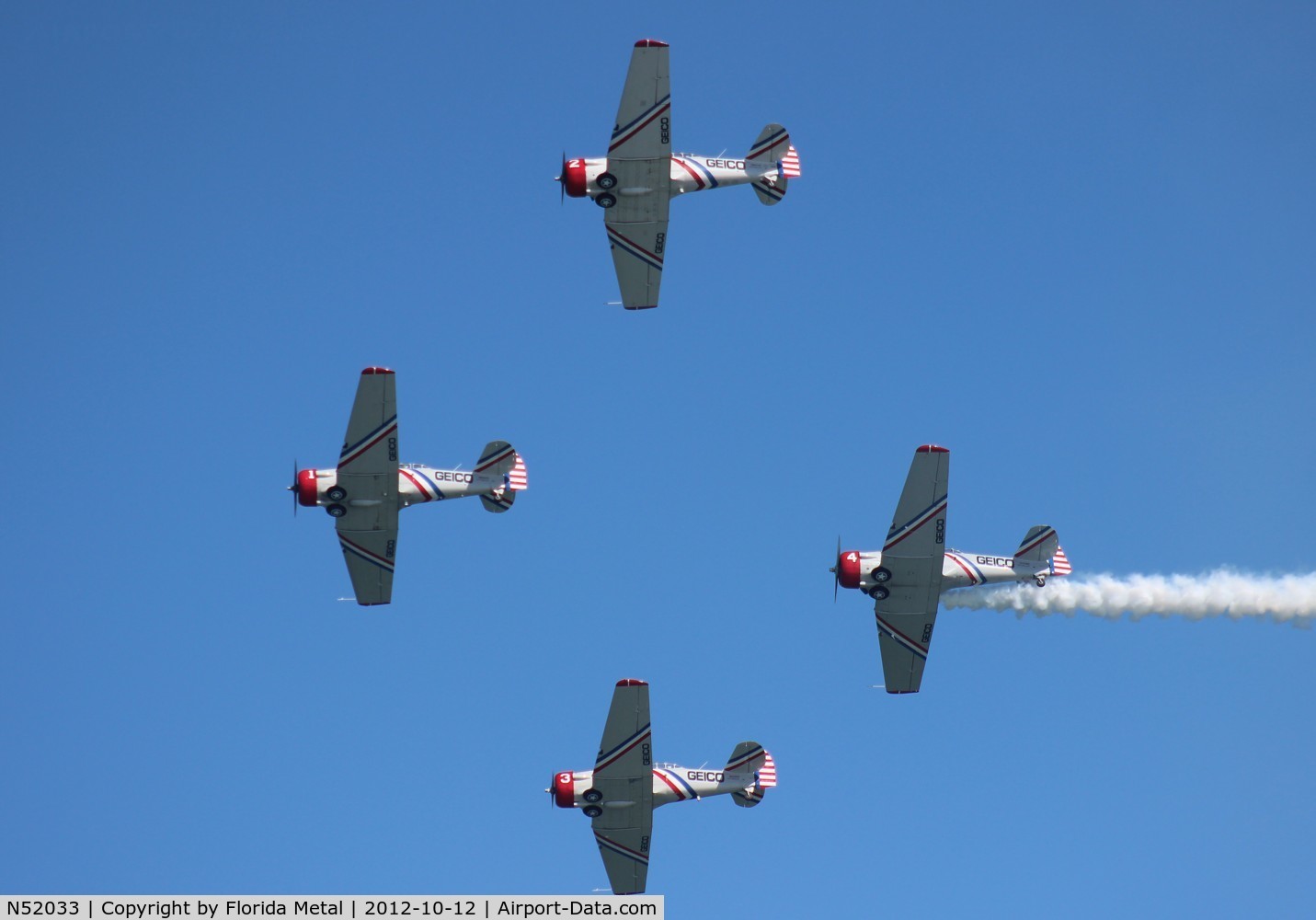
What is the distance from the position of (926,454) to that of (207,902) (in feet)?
77.6

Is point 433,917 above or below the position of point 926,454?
below

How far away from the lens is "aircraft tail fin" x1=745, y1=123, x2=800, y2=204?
67.6m

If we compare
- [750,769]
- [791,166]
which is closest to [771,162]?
[791,166]

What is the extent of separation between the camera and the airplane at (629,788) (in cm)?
6366

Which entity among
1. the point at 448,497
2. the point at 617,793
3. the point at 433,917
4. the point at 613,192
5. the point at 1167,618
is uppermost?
the point at 613,192

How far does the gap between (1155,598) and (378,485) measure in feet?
78.1

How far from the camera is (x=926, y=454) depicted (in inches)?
2493

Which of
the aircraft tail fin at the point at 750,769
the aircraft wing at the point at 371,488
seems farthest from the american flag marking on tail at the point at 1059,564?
the aircraft wing at the point at 371,488

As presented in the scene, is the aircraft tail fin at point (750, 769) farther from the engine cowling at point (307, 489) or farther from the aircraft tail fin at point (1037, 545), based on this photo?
the engine cowling at point (307, 489)

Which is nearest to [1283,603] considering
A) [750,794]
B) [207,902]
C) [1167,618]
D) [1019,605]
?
[1167,618]

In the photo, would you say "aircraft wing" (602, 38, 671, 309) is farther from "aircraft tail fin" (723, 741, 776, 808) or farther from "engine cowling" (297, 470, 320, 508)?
"aircraft tail fin" (723, 741, 776, 808)

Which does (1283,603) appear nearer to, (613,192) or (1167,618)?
(1167,618)

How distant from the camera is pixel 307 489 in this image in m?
64.6

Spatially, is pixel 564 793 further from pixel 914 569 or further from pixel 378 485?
pixel 914 569
